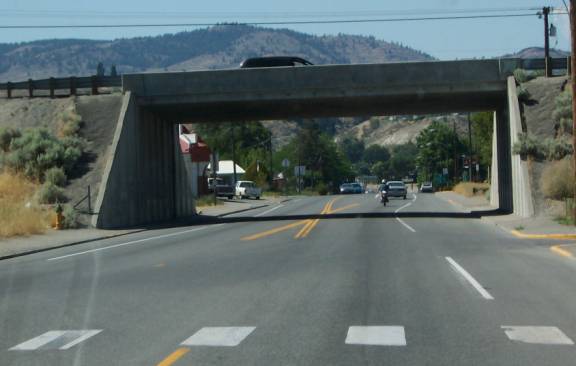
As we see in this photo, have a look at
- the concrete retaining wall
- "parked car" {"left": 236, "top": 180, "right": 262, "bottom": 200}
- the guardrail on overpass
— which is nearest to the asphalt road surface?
the concrete retaining wall

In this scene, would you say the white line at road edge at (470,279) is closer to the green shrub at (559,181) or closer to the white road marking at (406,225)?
the white road marking at (406,225)

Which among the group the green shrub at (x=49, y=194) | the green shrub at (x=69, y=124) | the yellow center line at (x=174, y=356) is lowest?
the yellow center line at (x=174, y=356)

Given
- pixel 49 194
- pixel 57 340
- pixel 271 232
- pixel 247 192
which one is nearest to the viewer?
pixel 57 340

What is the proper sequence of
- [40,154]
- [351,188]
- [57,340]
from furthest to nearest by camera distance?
1. [351,188]
2. [40,154]
3. [57,340]

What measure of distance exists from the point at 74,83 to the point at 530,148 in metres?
24.3

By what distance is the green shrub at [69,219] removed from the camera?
33031 millimetres

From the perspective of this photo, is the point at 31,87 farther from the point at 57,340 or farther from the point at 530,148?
the point at 57,340

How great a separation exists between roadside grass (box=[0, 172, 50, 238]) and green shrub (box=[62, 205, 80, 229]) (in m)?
0.65

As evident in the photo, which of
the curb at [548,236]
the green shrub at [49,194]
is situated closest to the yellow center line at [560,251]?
the curb at [548,236]

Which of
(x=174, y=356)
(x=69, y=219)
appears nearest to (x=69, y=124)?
(x=69, y=219)

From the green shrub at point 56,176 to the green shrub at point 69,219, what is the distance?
12.7ft

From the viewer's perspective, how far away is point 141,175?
40.0 meters

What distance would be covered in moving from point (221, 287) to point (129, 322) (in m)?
3.64

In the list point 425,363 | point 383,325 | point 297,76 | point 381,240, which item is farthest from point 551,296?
point 297,76
